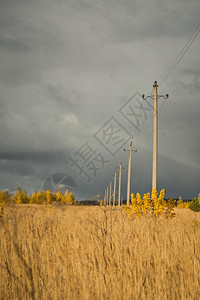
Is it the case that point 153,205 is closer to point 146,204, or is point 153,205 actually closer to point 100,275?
point 146,204

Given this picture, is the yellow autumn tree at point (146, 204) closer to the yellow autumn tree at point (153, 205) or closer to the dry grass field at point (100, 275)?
the yellow autumn tree at point (153, 205)

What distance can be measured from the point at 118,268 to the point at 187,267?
0.91 m

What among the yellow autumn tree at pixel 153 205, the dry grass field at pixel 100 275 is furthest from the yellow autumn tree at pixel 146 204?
the dry grass field at pixel 100 275

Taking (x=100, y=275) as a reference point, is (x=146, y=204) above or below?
above

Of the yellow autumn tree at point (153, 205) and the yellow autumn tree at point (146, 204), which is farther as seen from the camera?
the yellow autumn tree at point (146, 204)

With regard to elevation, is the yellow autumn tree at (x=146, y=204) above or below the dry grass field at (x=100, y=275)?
above

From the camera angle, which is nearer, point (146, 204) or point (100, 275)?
point (100, 275)

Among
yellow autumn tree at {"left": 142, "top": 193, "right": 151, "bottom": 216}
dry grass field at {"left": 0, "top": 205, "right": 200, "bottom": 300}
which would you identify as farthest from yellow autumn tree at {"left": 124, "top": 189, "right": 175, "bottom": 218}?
dry grass field at {"left": 0, "top": 205, "right": 200, "bottom": 300}

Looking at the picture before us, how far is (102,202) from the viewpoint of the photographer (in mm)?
3250

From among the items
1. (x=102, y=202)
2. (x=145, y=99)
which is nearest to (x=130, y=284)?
(x=102, y=202)

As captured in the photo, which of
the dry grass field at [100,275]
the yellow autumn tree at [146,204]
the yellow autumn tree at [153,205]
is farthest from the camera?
the yellow autumn tree at [146,204]

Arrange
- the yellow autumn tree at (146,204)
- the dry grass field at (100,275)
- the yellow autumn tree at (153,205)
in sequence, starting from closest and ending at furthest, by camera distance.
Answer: the dry grass field at (100,275) → the yellow autumn tree at (153,205) → the yellow autumn tree at (146,204)

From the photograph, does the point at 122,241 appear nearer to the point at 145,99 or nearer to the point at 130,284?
the point at 130,284


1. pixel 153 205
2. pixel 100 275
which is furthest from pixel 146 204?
pixel 100 275
